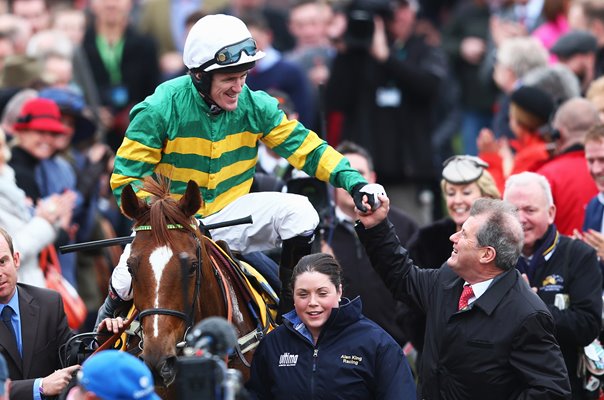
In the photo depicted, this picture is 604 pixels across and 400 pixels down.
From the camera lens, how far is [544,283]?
8.07m

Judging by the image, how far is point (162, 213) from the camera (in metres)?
6.87

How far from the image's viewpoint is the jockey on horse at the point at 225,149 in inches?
292

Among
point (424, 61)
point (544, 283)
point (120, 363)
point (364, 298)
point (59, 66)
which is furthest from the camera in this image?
point (424, 61)

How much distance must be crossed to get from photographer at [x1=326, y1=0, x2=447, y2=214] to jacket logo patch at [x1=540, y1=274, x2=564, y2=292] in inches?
210

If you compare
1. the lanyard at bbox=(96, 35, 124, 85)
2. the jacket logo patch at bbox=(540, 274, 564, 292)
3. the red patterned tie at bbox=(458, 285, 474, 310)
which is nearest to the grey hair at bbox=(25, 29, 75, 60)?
the lanyard at bbox=(96, 35, 124, 85)

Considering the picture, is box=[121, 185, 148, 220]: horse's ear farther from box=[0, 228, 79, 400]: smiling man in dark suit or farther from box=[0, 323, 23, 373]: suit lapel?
box=[0, 323, 23, 373]: suit lapel

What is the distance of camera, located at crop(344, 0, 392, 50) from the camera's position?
13.1 m

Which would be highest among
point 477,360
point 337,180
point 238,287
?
point 337,180

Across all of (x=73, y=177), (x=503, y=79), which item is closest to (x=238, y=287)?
(x=73, y=177)

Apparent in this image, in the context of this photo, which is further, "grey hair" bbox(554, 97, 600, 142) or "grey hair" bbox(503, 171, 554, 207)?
"grey hair" bbox(554, 97, 600, 142)

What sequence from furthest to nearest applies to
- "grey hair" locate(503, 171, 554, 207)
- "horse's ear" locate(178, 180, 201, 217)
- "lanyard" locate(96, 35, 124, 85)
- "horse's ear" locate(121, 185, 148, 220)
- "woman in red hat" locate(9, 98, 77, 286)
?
1. "lanyard" locate(96, 35, 124, 85)
2. "woman in red hat" locate(9, 98, 77, 286)
3. "grey hair" locate(503, 171, 554, 207)
4. "horse's ear" locate(178, 180, 201, 217)
5. "horse's ear" locate(121, 185, 148, 220)

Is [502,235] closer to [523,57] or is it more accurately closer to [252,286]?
[252,286]

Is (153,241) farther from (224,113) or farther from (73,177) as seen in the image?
(73,177)

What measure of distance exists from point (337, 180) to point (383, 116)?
20.3ft
